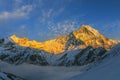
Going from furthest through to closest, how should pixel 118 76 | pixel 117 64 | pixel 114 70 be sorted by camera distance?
pixel 117 64 → pixel 114 70 → pixel 118 76

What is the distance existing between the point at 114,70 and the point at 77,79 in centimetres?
486

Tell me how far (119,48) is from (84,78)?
80.9 feet

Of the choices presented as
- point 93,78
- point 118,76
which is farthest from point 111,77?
point 93,78

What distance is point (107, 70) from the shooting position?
28.5 meters

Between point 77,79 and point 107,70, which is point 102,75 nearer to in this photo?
point 107,70

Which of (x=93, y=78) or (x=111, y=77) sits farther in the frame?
(x=93, y=78)

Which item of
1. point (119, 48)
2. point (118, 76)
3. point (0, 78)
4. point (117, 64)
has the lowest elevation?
point (118, 76)

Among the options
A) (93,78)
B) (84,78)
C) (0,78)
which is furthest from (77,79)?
(0,78)

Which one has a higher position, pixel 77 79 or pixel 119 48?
pixel 119 48

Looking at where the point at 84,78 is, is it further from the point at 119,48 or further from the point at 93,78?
the point at 119,48

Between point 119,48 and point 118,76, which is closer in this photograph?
point 118,76

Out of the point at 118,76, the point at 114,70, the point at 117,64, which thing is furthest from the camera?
the point at 117,64

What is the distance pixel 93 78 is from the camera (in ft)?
92.1

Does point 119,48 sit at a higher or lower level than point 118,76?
higher
